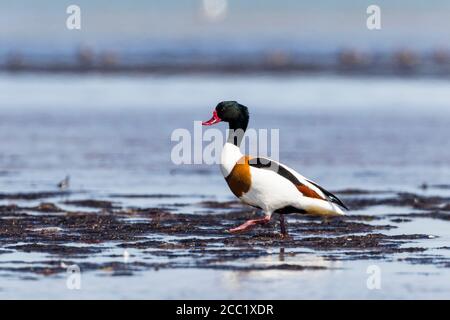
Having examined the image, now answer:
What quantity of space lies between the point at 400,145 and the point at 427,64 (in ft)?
110

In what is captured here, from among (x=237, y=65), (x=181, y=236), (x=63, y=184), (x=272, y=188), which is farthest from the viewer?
(x=237, y=65)

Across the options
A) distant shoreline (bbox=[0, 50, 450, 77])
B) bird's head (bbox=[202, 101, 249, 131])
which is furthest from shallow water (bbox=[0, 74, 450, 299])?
distant shoreline (bbox=[0, 50, 450, 77])

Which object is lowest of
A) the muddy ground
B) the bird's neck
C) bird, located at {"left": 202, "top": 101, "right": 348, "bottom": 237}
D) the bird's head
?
the muddy ground

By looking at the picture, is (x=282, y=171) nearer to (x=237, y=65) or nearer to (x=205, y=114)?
(x=205, y=114)

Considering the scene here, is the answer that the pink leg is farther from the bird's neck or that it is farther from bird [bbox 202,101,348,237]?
the bird's neck

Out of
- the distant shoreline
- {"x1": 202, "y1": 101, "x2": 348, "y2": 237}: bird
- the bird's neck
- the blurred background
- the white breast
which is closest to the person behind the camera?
{"x1": 202, "y1": 101, "x2": 348, "y2": 237}: bird

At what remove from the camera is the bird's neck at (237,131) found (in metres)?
15.0

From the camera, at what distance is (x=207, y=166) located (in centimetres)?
2359

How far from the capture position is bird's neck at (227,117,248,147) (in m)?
15.0

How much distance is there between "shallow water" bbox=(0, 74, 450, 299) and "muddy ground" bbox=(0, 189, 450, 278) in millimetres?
147

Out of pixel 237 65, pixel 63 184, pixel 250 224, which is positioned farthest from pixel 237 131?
pixel 237 65

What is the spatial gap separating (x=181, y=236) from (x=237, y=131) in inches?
51.1

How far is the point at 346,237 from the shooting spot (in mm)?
14867

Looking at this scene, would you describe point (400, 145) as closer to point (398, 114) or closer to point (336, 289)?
point (398, 114)
